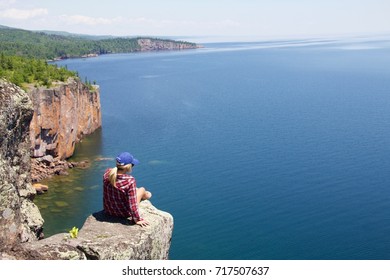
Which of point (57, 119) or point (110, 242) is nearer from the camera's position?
point (110, 242)

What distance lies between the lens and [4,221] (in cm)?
894

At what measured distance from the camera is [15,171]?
11172 mm

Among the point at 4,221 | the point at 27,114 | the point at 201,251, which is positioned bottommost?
the point at 201,251

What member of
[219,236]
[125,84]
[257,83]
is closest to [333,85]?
[257,83]

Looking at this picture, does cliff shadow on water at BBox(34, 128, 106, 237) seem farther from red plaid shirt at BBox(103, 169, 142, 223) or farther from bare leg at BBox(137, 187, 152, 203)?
red plaid shirt at BBox(103, 169, 142, 223)

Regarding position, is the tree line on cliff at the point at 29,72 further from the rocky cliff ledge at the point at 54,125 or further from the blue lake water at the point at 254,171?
the blue lake water at the point at 254,171

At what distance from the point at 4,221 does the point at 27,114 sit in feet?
11.1

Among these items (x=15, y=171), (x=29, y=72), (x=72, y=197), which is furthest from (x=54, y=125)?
(x=15, y=171)

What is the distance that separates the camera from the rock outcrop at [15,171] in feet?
29.6

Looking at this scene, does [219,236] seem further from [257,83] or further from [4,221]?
[257,83]

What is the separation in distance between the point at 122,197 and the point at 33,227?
154 inches

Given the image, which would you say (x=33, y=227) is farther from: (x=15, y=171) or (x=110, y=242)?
(x=110, y=242)

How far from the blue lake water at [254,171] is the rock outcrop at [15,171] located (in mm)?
22034

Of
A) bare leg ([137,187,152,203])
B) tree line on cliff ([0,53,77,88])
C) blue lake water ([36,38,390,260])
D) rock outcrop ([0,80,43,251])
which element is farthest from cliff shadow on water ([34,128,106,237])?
bare leg ([137,187,152,203])
